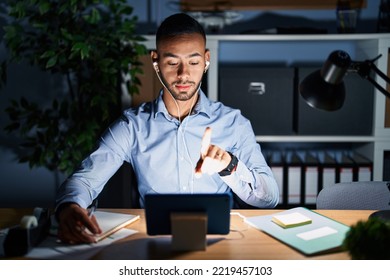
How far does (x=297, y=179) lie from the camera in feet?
7.96

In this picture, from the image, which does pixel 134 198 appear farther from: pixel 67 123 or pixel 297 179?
pixel 297 179

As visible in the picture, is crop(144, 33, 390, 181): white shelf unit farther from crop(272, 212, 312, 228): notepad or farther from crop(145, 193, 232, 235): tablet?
crop(145, 193, 232, 235): tablet

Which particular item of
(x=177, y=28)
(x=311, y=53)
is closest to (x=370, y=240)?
(x=177, y=28)

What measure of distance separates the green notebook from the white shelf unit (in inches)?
42.9

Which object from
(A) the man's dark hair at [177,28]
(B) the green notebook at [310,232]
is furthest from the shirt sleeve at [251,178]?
(A) the man's dark hair at [177,28]

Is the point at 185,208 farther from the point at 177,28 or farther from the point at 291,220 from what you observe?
the point at 177,28

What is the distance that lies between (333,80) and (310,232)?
0.39m

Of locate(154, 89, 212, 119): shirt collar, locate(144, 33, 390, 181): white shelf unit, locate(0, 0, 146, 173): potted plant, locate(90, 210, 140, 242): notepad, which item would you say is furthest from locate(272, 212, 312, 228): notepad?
locate(0, 0, 146, 173): potted plant

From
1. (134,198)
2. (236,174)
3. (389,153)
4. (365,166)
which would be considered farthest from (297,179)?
(236,174)

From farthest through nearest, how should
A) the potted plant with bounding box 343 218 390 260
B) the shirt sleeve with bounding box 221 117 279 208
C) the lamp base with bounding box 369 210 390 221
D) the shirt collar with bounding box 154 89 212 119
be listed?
the shirt collar with bounding box 154 89 212 119 → the shirt sleeve with bounding box 221 117 279 208 → the lamp base with bounding box 369 210 390 221 → the potted plant with bounding box 343 218 390 260

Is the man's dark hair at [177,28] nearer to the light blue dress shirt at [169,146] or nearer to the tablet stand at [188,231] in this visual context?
the light blue dress shirt at [169,146]

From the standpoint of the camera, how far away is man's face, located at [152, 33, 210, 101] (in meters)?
1.63

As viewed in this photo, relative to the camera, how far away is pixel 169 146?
5.62 ft
